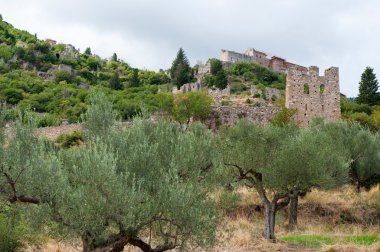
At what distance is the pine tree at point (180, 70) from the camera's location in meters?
75.4

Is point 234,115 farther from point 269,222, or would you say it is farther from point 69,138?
point 269,222

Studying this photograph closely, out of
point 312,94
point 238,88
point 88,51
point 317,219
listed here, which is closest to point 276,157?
point 317,219

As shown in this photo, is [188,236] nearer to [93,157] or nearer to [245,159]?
[93,157]

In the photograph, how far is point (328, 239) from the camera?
15.9 metres

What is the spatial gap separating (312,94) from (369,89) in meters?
19.1

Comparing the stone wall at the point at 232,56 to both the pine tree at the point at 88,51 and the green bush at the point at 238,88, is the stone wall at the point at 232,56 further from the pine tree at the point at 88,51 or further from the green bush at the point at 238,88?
the pine tree at the point at 88,51

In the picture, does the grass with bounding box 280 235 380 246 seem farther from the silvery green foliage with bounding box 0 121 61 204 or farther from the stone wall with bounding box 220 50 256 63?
the stone wall with bounding box 220 50 256 63

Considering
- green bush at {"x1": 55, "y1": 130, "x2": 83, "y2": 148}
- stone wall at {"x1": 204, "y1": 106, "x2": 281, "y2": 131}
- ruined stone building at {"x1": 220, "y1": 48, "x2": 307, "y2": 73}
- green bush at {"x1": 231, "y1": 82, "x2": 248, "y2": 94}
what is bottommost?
green bush at {"x1": 55, "y1": 130, "x2": 83, "y2": 148}

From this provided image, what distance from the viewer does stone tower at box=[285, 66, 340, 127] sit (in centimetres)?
3628

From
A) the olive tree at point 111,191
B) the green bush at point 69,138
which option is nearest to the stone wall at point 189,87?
the green bush at point 69,138

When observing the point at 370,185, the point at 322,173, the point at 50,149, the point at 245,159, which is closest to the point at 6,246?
the point at 50,149

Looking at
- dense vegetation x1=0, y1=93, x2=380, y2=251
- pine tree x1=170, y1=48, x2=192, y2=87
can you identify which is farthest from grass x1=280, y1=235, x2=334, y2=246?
pine tree x1=170, y1=48, x2=192, y2=87

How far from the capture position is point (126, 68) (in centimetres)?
11444

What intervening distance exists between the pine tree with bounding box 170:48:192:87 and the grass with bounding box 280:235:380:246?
59080 mm
